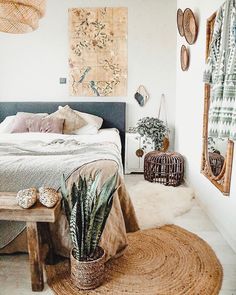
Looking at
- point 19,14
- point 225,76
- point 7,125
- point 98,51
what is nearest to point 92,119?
point 98,51

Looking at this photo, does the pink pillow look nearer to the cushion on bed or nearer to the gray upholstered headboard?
the cushion on bed

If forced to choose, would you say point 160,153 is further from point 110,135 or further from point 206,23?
point 206,23

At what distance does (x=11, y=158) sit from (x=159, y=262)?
1.40 metres

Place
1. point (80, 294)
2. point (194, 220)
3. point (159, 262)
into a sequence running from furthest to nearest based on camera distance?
point (194, 220) → point (159, 262) → point (80, 294)

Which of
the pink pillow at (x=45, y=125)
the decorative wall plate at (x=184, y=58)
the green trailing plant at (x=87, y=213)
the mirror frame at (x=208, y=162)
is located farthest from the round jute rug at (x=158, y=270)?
the decorative wall plate at (x=184, y=58)

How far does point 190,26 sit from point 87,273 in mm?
3041

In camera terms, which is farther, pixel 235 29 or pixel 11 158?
pixel 11 158

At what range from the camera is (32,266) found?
1938 mm

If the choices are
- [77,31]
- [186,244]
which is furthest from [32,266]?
[77,31]

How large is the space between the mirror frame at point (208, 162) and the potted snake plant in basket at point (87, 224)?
1.09 m

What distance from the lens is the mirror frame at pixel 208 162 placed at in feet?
8.23

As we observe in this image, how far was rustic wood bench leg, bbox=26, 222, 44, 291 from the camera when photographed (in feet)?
6.20

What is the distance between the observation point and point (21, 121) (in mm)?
4379

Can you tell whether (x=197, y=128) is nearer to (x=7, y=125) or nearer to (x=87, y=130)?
(x=87, y=130)
